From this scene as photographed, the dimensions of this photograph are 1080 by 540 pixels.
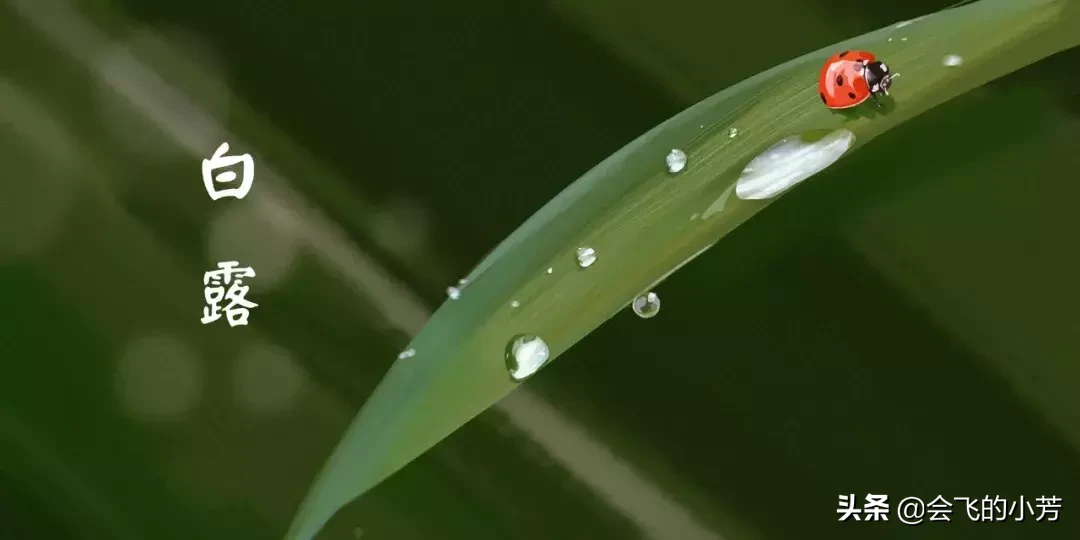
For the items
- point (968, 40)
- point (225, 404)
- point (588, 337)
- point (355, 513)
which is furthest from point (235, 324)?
point (968, 40)

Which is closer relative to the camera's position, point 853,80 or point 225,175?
point 853,80

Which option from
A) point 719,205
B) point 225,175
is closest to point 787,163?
point 719,205

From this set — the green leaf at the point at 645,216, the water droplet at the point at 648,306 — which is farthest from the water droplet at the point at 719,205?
the water droplet at the point at 648,306

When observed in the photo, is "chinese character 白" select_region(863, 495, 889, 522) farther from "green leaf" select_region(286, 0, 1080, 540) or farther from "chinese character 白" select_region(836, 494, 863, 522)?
"green leaf" select_region(286, 0, 1080, 540)

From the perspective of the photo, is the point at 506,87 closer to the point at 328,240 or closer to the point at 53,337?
the point at 328,240

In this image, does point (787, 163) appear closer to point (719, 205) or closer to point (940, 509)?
point (719, 205)

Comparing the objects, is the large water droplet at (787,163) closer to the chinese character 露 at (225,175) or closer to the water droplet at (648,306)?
the water droplet at (648,306)

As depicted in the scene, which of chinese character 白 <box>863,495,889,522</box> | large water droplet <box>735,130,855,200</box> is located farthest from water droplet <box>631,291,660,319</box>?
chinese character 白 <box>863,495,889,522</box>
